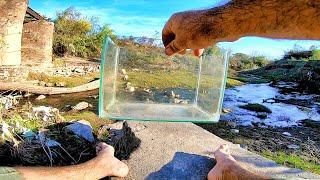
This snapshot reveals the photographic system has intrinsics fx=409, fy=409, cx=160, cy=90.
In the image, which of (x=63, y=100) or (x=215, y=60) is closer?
(x=215, y=60)

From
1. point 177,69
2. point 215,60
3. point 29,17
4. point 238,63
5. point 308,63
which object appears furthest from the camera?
point 238,63

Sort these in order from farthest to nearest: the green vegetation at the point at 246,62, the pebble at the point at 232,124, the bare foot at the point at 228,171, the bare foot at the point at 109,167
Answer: the green vegetation at the point at 246,62 < the pebble at the point at 232,124 < the bare foot at the point at 109,167 < the bare foot at the point at 228,171

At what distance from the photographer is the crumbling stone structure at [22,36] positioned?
34.6ft

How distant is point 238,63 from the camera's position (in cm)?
2005

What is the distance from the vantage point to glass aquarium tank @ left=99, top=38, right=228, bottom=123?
80.6 inches

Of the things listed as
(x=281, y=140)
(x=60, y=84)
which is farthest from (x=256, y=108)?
(x=60, y=84)

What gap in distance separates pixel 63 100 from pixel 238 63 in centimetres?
1344

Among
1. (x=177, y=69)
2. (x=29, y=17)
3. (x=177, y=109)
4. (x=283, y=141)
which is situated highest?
(x=29, y=17)

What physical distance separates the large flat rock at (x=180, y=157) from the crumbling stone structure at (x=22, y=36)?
6.91 m

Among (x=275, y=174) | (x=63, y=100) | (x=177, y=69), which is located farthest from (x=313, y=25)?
(x=63, y=100)

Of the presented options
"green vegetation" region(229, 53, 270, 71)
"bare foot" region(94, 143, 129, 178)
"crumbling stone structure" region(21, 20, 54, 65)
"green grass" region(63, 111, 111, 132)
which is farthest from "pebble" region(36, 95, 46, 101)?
"green vegetation" region(229, 53, 270, 71)

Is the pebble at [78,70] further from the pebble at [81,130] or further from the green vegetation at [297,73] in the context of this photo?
the pebble at [81,130]

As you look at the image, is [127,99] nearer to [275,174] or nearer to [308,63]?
[275,174]

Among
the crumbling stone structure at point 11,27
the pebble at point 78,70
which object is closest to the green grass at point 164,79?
the crumbling stone structure at point 11,27
